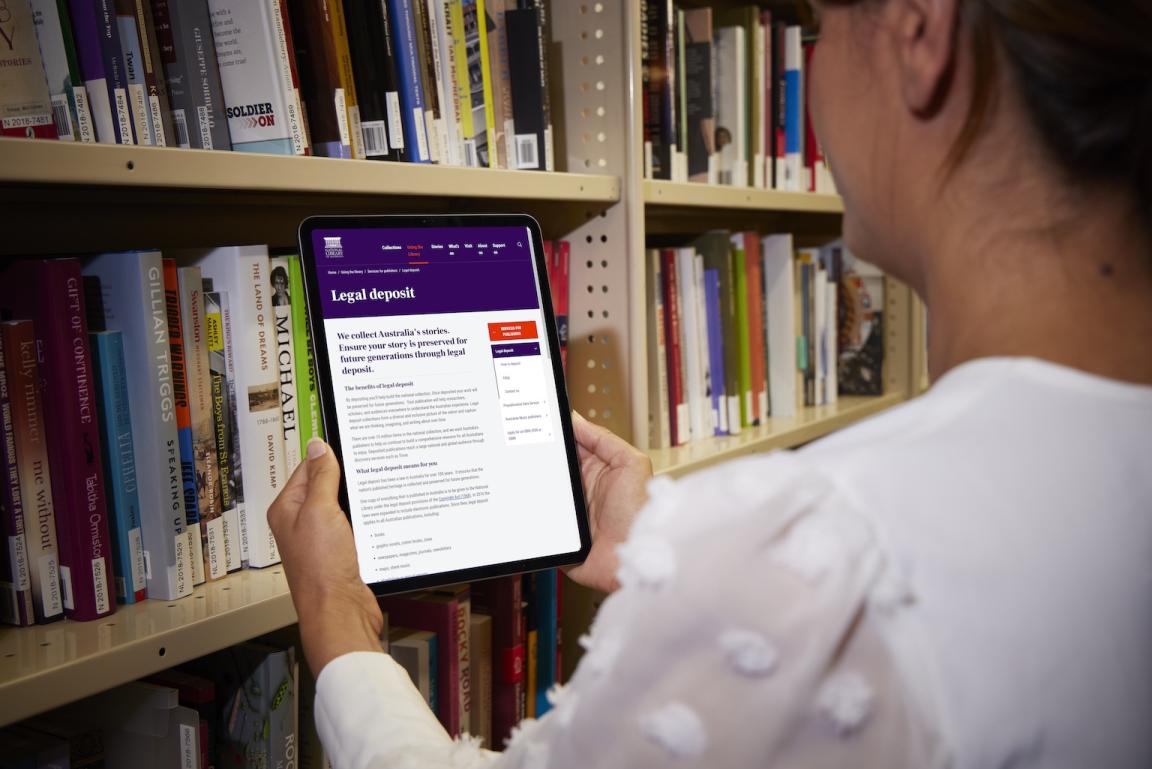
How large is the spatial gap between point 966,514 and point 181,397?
0.74 m

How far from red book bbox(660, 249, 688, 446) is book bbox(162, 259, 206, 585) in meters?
0.82

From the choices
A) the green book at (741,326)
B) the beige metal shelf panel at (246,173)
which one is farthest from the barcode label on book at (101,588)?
the green book at (741,326)

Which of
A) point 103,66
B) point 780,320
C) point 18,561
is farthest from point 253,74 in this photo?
point 780,320

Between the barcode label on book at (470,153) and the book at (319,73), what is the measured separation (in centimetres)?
19

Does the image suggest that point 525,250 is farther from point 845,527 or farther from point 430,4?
point 845,527

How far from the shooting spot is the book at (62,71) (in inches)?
33.4

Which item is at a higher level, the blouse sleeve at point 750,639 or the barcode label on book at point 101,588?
the blouse sleeve at point 750,639

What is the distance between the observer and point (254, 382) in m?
1.00

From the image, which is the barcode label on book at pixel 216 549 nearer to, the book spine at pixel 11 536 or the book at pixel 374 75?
the book spine at pixel 11 536

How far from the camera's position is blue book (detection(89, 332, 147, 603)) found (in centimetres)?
90

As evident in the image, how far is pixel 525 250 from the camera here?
1107mm

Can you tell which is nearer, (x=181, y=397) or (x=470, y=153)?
(x=181, y=397)

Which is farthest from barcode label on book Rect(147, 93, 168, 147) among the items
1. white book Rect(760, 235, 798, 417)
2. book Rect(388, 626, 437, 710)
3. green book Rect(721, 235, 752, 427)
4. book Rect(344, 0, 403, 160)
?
white book Rect(760, 235, 798, 417)

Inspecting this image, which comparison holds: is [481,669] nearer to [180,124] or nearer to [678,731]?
[180,124]
